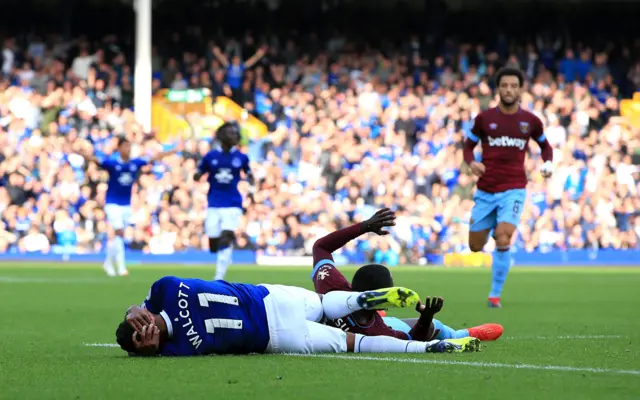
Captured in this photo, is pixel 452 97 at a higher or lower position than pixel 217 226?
higher

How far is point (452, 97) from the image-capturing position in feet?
102

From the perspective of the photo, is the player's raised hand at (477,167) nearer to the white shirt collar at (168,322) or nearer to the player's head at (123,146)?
the white shirt collar at (168,322)

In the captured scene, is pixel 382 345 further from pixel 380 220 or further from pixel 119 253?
pixel 119 253

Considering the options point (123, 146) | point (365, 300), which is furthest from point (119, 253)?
point (365, 300)

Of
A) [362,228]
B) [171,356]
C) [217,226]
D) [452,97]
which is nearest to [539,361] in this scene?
[362,228]

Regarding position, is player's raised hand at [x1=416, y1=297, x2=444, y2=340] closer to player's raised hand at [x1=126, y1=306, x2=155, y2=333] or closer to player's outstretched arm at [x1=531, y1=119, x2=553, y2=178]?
player's raised hand at [x1=126, y1=306, x2=155, y2=333]

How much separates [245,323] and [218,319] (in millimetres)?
197

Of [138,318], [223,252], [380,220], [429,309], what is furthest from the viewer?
[223,252]

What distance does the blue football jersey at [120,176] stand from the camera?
21.8 metres

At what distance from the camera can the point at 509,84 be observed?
13422 mm

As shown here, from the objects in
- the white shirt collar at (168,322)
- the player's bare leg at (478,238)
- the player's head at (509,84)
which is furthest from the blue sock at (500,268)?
the white shirt collar at (168,322)

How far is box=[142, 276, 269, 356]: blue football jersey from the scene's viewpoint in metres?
6.97

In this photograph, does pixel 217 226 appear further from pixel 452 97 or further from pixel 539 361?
pixel 452 97

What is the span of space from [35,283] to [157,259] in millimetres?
9010
